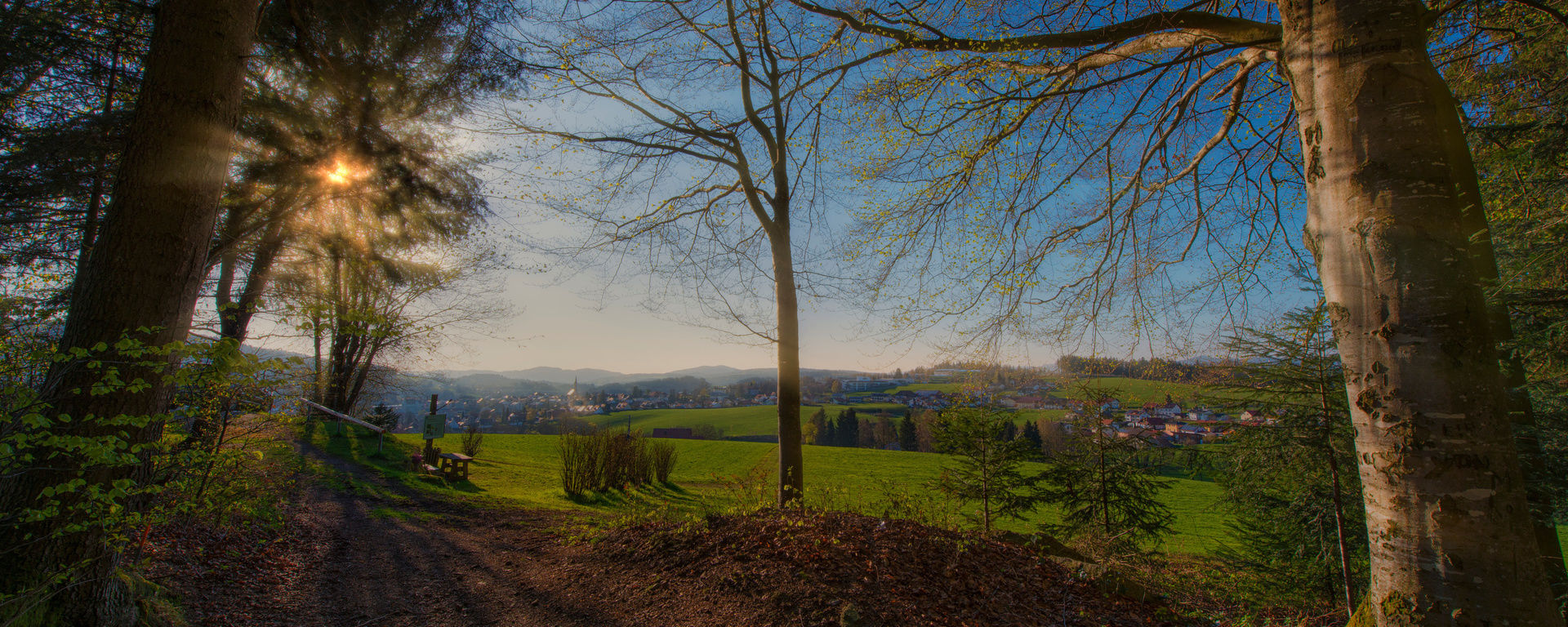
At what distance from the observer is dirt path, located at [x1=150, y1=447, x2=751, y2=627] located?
167 inches

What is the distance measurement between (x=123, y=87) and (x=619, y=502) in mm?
10080

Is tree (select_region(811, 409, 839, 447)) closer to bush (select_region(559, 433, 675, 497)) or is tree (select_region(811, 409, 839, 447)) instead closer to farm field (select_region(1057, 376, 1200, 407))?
bush (select_region(559, 433, 675, 497))

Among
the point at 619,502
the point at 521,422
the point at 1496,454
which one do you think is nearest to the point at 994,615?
the point at 1496,454

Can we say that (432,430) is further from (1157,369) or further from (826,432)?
(826,432)

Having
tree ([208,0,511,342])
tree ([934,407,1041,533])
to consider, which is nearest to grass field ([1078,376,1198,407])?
tree ([934,407,1041,533])

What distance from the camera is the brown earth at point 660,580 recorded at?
3.83m

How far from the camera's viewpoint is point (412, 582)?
17.8 feet

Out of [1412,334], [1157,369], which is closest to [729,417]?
[1157,369]

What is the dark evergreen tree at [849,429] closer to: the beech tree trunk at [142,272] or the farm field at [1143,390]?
the farm field at [1143,390]

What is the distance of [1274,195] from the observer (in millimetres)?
5730

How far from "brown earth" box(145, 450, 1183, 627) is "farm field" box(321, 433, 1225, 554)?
4.45ft

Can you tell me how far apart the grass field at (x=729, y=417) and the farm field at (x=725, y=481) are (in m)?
14.9

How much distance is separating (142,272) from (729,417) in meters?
57.3

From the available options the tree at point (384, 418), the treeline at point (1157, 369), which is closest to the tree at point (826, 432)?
the tree at point (384, 418)
